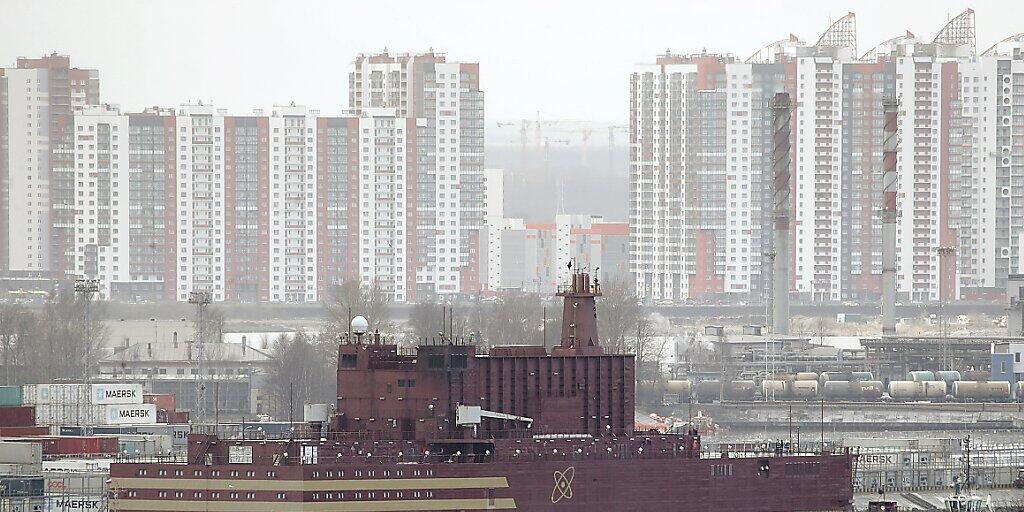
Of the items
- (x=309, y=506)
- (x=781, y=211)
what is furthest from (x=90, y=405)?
(x=781, y=211)

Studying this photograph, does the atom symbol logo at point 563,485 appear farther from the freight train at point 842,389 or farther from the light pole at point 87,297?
the freight train at point 842,389

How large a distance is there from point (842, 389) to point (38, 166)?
80.3 metres

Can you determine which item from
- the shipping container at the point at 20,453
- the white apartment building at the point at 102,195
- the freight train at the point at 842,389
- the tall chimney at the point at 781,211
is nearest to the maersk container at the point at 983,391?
the freight train at the point at 842,389

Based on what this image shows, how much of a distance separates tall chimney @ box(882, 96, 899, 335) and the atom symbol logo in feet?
248

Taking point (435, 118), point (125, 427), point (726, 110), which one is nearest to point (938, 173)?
point (726, 110)

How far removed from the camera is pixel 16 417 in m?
85.8

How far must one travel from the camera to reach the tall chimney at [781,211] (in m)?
139

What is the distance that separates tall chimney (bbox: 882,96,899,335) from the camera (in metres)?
140

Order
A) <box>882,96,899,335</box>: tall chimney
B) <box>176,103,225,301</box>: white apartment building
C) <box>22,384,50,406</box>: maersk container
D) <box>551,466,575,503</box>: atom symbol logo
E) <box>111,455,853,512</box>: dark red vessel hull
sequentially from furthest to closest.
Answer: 1. <box>176,103,225,301</box>: white apartment building
2. <box>882,96,899,335</box>: tall chimney
3. <box>22,384,50,406</box>: maersk container
4. <box>551,466,575,503</box>: atom symbol logo
5. <box>111,455,853,512</box>: dark red vessel hull

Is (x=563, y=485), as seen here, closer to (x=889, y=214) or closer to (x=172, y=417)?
(x=172, y=417)

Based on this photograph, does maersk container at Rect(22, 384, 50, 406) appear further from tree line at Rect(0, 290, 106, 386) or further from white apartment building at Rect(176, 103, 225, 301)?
white apartment building at Rect(176, 103, 225, 301)

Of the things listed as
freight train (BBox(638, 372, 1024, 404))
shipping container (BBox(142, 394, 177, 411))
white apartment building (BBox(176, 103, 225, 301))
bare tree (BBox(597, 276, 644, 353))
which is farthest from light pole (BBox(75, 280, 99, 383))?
white apartment building (BBox(176, 103, 225, 301))

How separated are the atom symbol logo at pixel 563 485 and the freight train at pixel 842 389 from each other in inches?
2087

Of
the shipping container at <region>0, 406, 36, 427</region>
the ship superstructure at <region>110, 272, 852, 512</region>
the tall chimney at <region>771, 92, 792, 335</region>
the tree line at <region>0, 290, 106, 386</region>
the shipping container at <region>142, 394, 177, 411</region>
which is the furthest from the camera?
the tall chimney at <region>771, 92, 792, 335</region>
